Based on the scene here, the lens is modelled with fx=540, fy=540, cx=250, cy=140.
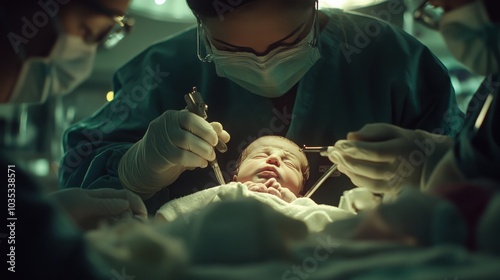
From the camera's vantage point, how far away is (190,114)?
1.32m

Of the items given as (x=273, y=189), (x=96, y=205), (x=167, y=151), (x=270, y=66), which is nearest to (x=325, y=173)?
(x=273, y=189)

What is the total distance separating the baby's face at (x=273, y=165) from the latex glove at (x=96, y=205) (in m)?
0.66

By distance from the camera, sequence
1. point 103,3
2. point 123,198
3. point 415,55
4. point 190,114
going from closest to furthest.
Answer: point 103,3, point 123,198, point 190,114, point 415,55

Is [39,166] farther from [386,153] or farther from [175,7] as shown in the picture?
[175,7]

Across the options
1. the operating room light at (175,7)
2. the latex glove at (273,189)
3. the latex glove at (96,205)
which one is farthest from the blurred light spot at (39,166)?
the latex glove at (273,189)

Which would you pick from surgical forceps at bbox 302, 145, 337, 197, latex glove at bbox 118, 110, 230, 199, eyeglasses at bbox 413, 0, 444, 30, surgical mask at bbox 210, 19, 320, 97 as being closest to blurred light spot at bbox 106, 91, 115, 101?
latex glove at bbox 118, 110, 230, 199

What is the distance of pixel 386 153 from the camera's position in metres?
1.04

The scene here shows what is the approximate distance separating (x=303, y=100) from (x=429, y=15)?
2.65 ft

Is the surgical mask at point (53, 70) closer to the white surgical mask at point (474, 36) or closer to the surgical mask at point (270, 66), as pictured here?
the white surgical mask at point (474, 36)

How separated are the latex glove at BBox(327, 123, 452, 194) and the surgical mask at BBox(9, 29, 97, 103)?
21.3 inches

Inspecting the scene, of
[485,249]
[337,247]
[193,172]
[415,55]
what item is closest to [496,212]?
[485,249]

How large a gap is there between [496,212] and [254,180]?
121 centimetres

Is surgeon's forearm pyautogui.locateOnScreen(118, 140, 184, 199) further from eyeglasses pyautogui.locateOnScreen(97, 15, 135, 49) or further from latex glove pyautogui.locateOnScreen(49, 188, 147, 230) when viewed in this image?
eyeglasses pyautogui.locateOnScreen(97, 15, 135, 49)

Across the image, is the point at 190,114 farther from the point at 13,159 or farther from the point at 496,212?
the point at 496,212
